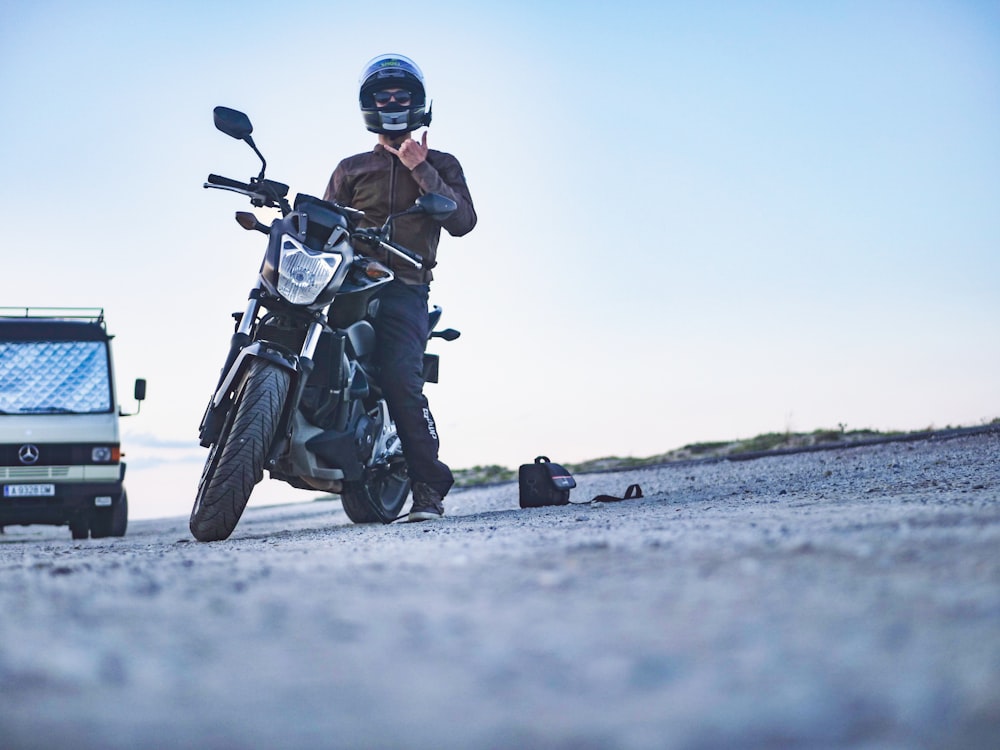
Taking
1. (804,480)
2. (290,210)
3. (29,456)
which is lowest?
(804,480)

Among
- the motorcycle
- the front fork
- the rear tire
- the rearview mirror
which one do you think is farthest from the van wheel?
the rearview mirror

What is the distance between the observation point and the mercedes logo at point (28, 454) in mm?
8633

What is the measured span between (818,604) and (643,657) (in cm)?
36

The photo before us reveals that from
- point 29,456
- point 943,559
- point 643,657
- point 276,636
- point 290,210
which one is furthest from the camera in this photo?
point 29,456

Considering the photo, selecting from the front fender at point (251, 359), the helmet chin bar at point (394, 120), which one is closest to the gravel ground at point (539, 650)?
the front fender at point (251, 359)

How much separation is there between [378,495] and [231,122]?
8.65 feet

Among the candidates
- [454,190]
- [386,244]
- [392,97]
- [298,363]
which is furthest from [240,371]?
[392,97]

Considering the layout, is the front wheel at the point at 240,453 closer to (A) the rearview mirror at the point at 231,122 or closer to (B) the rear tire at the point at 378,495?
(A) the rearview mirror at the point at 231,122

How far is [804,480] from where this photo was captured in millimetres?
6117

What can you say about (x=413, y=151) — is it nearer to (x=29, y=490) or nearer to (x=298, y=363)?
(x=298, y=363)

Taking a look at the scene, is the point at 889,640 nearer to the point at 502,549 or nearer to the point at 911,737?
the point at 911,737

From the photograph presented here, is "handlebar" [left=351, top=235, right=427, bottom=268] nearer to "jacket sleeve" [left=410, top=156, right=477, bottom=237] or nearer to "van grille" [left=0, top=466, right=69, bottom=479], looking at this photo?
"jacket sleeve" [left=410, top=156, right=477, bottom=237]

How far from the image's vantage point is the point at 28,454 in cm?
866

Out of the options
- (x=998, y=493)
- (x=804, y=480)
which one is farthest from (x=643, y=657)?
(x=804, y=480)
